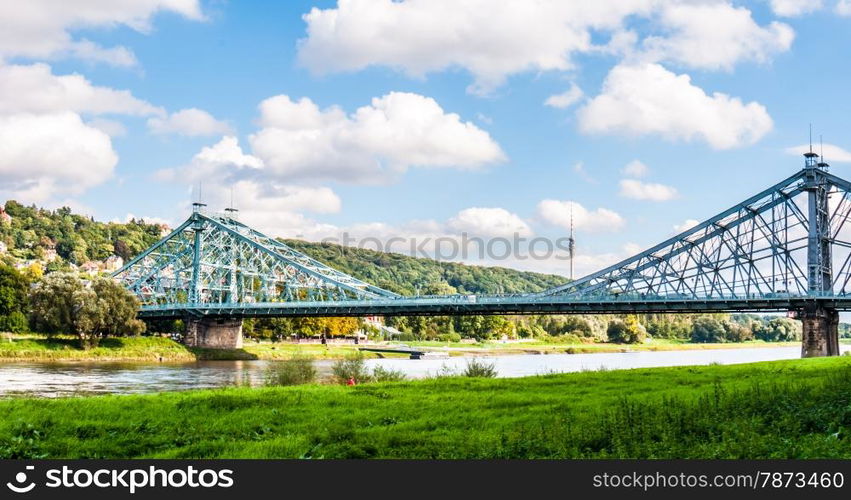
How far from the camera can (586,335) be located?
141 m

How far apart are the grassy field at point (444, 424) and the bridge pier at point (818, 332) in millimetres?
45778

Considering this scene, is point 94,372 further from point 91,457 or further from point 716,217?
point 716,217

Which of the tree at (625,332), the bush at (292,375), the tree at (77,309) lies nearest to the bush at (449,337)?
the tree at (625,332)

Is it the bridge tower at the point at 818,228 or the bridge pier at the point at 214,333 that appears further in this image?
the bridge pier at the point at 214,333

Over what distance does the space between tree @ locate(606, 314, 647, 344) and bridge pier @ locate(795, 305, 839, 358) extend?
73067 mm

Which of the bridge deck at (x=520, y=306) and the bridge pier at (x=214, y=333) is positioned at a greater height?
the bridge deck at (x=520, y=306)

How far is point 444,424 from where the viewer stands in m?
15.7

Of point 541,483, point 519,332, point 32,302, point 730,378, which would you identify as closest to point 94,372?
point 32,302

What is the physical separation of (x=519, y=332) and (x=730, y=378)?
115m

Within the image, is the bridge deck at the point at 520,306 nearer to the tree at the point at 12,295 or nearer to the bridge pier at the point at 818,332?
the bridge pier at the point at 818,332

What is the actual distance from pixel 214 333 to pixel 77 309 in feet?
65.2

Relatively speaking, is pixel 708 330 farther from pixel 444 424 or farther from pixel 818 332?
pixel 444 424

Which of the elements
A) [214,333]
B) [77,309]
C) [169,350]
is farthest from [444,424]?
[214,333]

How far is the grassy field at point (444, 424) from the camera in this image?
1292 cm
